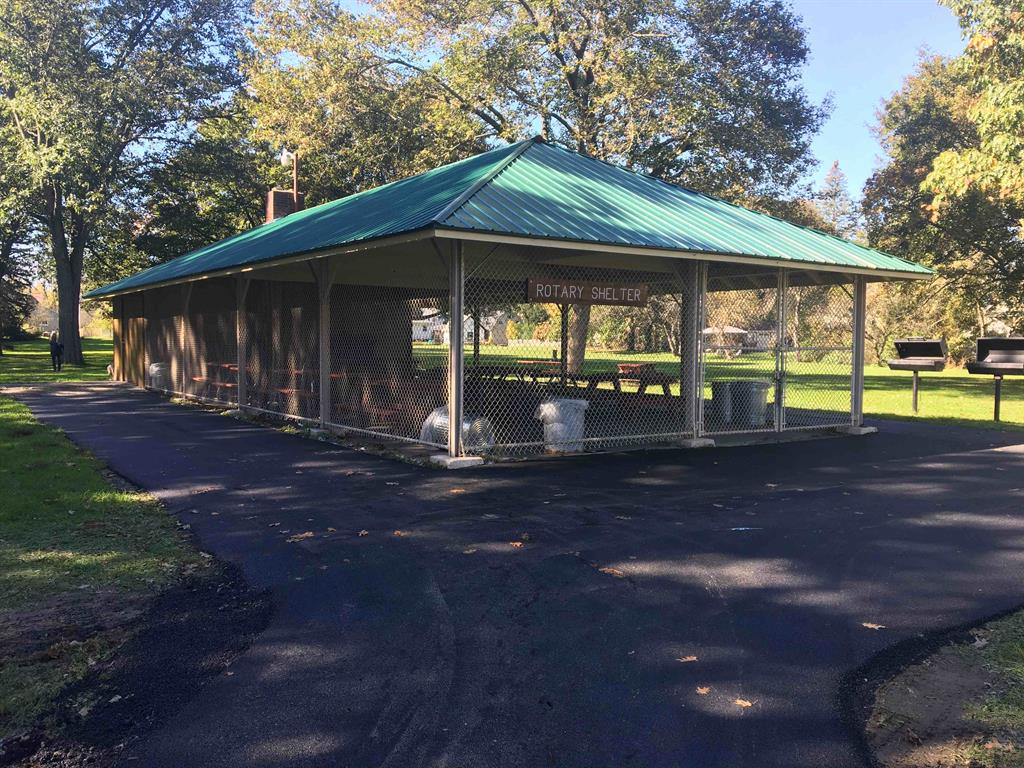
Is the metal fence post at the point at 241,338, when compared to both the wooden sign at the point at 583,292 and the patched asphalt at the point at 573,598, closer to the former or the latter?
the patched asphalt at the point at 573,598

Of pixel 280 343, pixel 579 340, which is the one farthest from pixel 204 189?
pixel 280 343

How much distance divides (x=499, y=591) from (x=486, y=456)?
480 cm

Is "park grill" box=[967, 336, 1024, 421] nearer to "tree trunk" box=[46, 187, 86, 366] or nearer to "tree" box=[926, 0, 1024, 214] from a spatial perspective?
"tree" box=[926, 0, 1024, 214]

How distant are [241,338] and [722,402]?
8.92 m

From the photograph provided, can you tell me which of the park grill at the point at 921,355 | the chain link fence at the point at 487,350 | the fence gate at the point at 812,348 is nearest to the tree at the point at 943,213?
the fence gate at the point at 812,348

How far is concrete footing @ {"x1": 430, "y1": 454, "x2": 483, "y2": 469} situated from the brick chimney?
14.1m

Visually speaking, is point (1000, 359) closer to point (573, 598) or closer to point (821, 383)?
point (821, 383)

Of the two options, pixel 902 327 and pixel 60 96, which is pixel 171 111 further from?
pixel 902 327

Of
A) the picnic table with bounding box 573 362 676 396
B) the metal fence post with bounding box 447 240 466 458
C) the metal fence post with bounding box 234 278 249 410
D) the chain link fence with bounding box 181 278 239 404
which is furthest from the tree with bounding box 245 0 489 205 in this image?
the metal fence post with bounding box 447 240 466 458

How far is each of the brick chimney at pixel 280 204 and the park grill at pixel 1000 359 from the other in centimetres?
1714

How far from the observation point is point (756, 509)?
7.16 meters

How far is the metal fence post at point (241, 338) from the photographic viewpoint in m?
14.4

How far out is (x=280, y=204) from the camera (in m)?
21.5

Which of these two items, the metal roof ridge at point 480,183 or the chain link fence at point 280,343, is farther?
the chain link fence at point 280,343
